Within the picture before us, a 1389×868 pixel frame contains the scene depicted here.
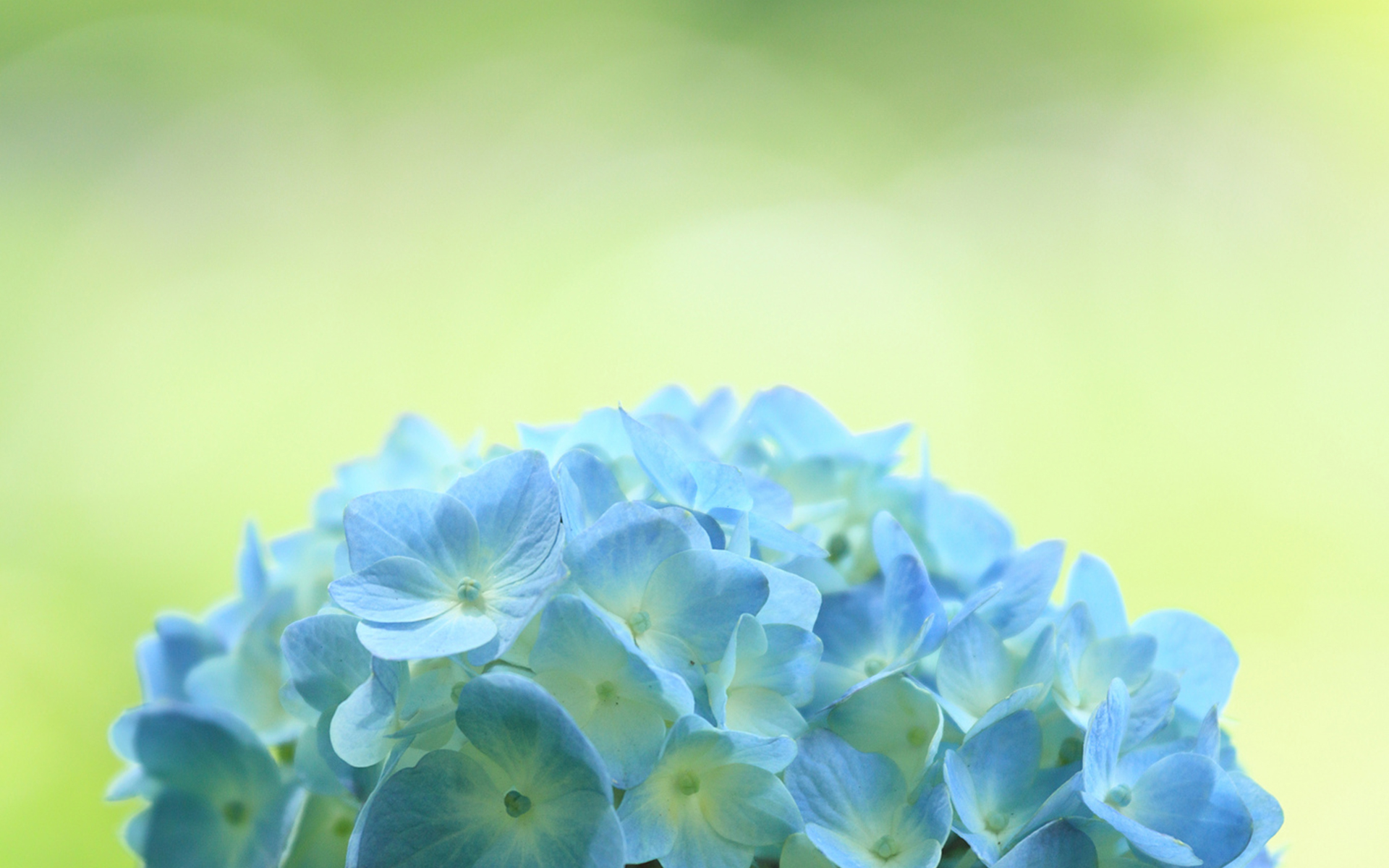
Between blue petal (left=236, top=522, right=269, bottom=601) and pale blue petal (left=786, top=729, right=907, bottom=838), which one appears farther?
blue petal (left=236, top=522, right=269, bottom=601)

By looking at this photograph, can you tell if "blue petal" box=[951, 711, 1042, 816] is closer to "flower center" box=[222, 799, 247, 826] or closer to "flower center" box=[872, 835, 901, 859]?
"flower center" box=[872, 835, 901, 859]

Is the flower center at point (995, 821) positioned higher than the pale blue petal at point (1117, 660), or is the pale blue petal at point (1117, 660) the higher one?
the pale blue petal at point (1117, 660)

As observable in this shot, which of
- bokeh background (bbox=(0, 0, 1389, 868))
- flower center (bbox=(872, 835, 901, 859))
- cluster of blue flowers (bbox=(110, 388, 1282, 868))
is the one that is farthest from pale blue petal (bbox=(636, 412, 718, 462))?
bokeh background (bbox=(0, 0, 1389, 868))

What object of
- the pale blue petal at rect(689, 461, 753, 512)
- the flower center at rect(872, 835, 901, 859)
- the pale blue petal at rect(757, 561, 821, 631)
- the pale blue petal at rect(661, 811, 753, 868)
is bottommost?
the pale blue petal at rect(661, 811, 753, 868)

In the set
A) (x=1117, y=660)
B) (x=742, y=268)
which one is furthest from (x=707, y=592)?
(x=742, y=268)

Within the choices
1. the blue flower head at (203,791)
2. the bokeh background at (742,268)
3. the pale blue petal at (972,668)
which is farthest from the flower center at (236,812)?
the bokeh background at (742,268)

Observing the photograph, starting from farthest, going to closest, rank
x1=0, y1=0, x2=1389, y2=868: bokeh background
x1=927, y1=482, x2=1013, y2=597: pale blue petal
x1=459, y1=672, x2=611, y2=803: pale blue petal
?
1. x1=0, y1=0, x2=1389, y2=868: bokeh background
2. x1=927, y1=482, x2=1013, y2=597: pale blue petal
3. x1=459, y1=672, x2=611, y2=803: pale blue petal

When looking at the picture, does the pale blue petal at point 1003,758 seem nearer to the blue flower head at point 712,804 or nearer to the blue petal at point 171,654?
the blue flower head at point 712,804

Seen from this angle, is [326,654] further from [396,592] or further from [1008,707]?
[1008,707]

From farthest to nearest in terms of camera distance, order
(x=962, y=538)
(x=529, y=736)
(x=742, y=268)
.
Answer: (x=742, y=268), (x=962, y=538), (x=529, y=736)
